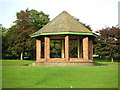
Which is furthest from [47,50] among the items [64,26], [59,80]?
[59,80]

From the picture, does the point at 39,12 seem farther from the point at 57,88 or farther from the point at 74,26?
the point at 57,88

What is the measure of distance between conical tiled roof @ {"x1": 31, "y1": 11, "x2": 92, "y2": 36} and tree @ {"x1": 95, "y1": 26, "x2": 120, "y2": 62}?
19286 mm

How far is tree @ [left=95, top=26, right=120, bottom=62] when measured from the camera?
46031 millimetres

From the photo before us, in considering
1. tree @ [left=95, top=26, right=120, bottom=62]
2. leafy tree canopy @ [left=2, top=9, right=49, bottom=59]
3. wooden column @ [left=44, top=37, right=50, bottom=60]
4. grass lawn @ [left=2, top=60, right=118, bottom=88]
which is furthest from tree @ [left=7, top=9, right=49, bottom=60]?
grass lawn @ [left=2, top=60, right=118, bottom=88]

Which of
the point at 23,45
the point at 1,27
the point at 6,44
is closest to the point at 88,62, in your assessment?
the point at 23,45

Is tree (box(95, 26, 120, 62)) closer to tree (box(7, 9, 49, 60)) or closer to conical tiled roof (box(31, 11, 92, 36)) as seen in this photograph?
tree (box(7, 9, 49, 60))

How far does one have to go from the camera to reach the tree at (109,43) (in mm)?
46031

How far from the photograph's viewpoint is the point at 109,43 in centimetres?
4666

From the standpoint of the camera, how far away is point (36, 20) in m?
54.6

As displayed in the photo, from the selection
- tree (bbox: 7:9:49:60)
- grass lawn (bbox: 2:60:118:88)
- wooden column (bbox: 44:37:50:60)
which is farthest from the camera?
tree (bbox: 7:9:49:60)

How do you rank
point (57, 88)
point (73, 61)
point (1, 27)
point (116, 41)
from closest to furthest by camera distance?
point (57, 88) < point (73, 61) < point (116, 41) < point (1, 27)

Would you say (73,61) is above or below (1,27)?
below

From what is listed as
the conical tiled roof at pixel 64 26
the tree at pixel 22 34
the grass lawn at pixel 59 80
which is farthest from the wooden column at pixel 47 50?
the tree at pixel 22 34

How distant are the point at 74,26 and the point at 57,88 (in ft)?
64.5
